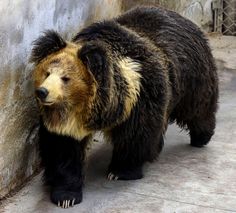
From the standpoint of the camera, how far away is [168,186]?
4344mm


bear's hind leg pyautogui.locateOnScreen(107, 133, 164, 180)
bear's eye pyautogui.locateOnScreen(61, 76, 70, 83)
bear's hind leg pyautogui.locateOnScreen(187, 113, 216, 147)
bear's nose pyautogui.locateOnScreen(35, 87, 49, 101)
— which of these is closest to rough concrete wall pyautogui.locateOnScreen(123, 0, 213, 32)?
bear's hind leg pyautogui.locateOnScreen(187, 113, 216, 147)

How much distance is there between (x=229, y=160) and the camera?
4.82m

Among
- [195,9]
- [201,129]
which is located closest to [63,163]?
[201,129]

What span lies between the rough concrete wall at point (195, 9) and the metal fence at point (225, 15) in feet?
0.28

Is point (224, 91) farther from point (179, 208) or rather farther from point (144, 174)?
point (179, 208)

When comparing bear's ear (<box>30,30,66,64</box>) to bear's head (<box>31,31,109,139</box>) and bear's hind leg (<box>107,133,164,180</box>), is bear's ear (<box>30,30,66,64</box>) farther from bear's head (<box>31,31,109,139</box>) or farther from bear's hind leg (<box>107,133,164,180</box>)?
bear's hind leg (<box>107,133,164,180</box>)

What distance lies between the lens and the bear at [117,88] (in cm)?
370

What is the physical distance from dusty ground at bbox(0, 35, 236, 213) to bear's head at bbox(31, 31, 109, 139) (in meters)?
0.55

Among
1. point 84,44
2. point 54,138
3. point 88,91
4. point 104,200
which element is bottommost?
point 104,200

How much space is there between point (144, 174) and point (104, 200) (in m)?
0.53

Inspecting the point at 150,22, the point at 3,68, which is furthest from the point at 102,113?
the point at 150,22

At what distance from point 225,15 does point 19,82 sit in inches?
201

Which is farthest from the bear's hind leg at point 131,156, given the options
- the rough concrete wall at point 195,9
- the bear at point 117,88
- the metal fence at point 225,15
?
the metal fence at point 225,15

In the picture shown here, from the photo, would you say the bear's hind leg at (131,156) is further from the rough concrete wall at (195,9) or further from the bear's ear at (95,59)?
the rough concrete wall at (195,9)
